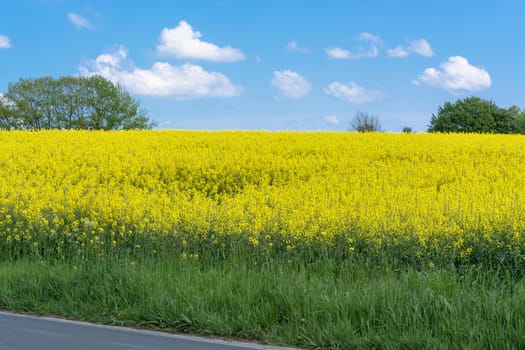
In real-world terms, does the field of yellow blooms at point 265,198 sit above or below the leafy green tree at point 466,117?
below

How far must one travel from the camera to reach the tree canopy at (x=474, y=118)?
54.6 m

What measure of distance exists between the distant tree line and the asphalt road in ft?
174

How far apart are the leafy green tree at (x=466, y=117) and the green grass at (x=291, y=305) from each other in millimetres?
50188

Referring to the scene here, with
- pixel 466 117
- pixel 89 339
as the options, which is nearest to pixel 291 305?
pixel 89 339

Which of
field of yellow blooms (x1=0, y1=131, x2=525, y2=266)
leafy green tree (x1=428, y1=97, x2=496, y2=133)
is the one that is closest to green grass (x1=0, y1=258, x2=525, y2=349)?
field of yellow blooms (x1=0, y1=131, x2=525, y2=266)

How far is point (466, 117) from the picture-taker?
55094 mm

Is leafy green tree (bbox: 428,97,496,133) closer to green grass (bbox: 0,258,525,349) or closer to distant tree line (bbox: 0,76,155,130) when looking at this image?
distant tree line (bbox: 0,76,155,130)

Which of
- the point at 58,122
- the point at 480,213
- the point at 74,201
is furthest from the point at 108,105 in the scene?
the point at 480,213

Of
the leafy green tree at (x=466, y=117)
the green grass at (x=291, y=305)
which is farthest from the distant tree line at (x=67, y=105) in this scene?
the green grass at (x=291, y=305)

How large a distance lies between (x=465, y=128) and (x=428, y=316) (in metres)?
52.2

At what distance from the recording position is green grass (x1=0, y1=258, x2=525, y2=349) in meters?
5.44

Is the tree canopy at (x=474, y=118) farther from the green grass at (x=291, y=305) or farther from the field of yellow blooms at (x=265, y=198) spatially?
the green grass at (x=291, y=305)

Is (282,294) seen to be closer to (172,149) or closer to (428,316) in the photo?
(428,316)

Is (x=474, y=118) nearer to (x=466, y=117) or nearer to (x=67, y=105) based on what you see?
(x=466, y=117)
